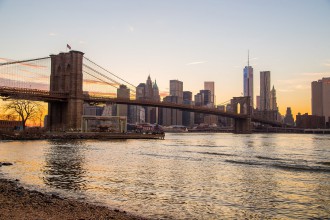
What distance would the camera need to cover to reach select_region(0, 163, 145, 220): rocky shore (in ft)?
39.5

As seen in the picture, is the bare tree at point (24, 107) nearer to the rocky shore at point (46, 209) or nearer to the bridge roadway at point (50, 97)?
the bridge roadway at point (50, 97)

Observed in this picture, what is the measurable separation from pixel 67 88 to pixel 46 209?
300 ft

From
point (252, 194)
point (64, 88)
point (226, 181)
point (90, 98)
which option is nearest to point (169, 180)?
point (226, 181)

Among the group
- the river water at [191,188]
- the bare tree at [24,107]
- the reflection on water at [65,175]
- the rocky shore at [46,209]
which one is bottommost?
the river water at [191,188]

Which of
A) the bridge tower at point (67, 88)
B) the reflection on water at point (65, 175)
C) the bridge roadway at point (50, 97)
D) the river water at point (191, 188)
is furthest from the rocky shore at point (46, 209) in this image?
the bridge tower at point (67, 88)

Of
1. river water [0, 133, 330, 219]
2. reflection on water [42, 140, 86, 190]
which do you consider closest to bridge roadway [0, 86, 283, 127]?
reflection on water [42, 140, 86, 190]

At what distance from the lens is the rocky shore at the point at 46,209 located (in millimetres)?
12055

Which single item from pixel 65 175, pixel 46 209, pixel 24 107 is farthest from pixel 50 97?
pixel 46 209

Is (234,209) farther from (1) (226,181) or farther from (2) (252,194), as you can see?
(1) (226,181)

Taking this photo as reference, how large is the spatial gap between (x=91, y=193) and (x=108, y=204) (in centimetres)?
265

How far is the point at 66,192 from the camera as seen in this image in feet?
59.0

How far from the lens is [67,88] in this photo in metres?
101

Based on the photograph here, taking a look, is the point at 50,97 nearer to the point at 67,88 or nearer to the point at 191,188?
the point at 67,88

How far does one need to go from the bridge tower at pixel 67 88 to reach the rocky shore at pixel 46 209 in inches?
3195
